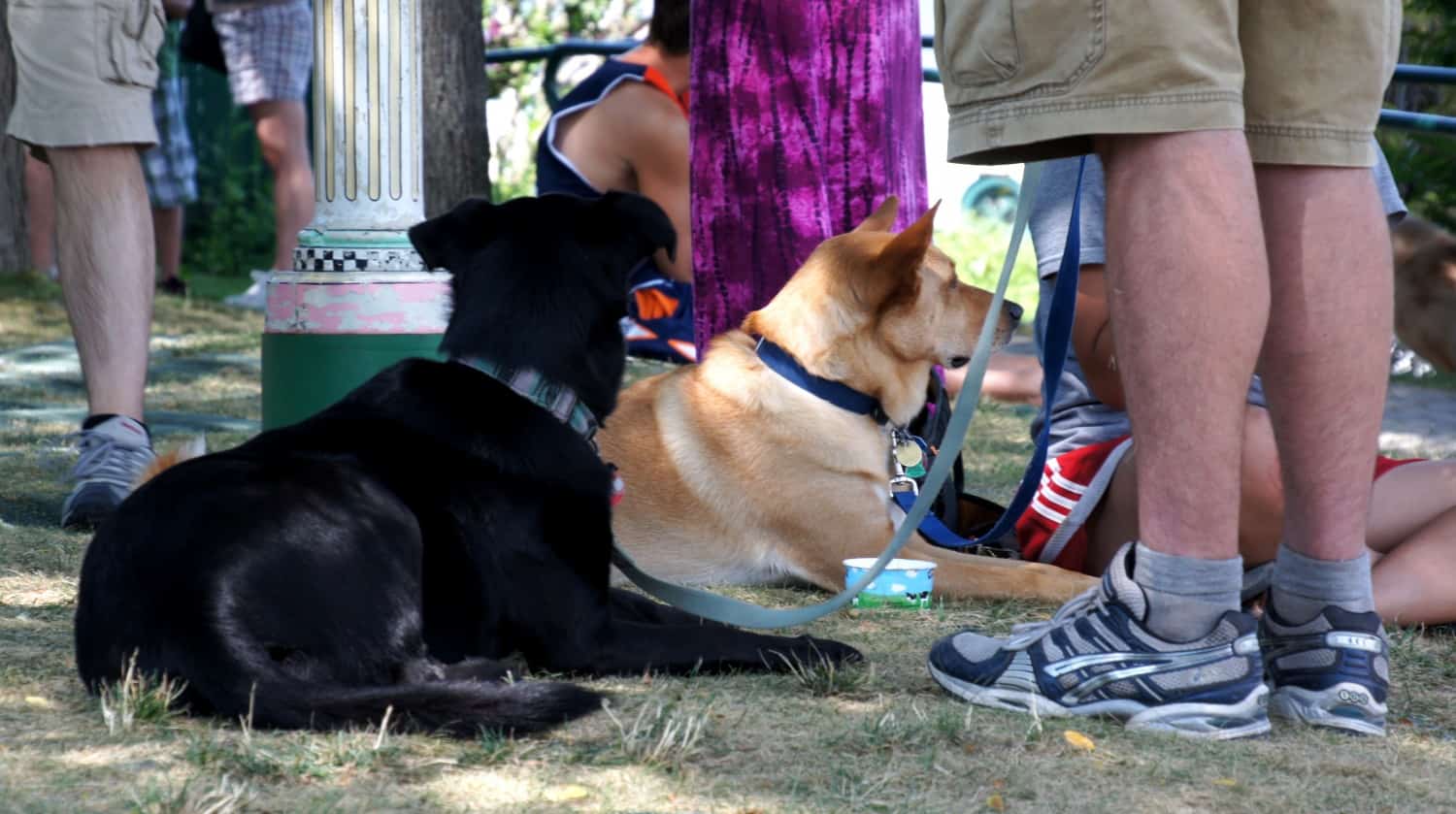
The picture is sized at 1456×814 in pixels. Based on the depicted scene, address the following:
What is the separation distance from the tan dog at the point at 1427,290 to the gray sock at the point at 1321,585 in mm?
1666

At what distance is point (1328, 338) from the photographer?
8.05ft

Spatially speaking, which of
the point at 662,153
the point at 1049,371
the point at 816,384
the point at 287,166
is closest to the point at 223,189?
the point at 287,166

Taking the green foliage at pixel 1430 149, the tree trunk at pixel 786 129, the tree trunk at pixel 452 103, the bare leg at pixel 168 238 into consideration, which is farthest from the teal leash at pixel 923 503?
the bare leg at pixel 168 238

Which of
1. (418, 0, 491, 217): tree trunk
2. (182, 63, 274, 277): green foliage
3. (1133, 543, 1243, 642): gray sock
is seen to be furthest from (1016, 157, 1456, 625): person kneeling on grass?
(182, 63, 274, 277): green foliage

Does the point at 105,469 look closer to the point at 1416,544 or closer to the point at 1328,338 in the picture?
the point at 1328,338

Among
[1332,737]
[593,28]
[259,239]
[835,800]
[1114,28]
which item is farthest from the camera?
[593,28]

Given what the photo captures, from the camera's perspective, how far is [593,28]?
1437 centimetres

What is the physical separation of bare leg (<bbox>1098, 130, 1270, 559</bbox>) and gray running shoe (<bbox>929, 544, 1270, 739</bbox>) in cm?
13

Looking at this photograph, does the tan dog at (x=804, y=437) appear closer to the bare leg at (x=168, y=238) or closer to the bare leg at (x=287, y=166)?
the bare leg at (x=287, y=166)

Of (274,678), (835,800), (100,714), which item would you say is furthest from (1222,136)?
(100,714)

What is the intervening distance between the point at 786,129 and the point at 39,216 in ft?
21.9

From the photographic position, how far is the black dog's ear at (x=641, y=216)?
10.1 feet

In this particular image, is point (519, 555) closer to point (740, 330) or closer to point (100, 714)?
point (100, 714)

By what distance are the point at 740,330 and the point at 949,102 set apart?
166 centimetres
